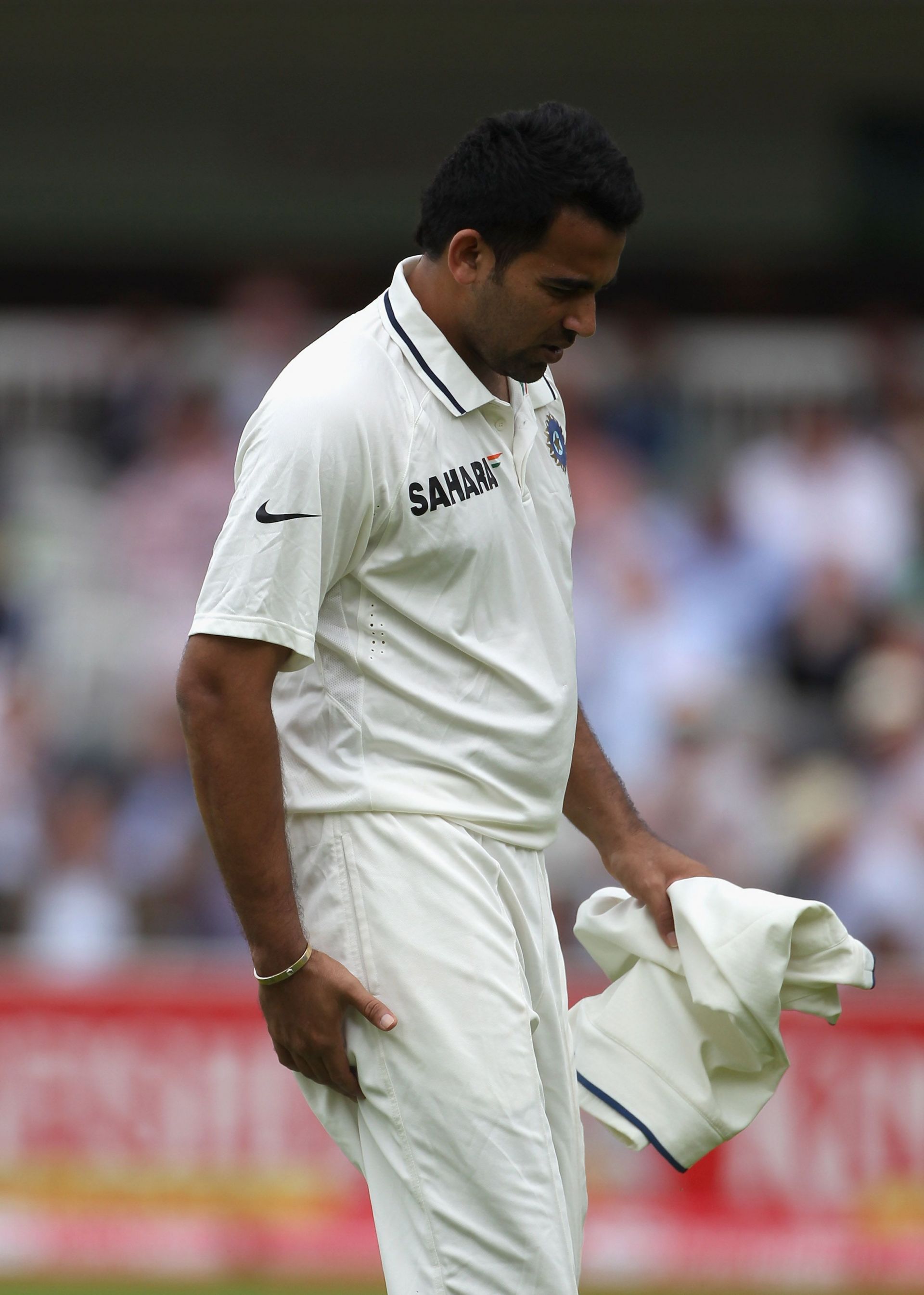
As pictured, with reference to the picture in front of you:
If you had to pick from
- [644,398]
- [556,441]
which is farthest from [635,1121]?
[644,398]

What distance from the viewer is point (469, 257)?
2902 mm

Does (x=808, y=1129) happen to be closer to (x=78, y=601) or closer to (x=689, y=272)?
(x=78, y=601)

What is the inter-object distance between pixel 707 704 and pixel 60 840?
280 centimetres

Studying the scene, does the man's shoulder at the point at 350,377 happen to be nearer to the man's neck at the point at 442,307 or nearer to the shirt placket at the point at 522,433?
the man's neck at the point at 442,307

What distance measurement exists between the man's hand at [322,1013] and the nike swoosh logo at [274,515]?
2.05 feet

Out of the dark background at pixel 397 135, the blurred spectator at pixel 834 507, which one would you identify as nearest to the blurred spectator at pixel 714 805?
the blurred spectator at pixel 834 507

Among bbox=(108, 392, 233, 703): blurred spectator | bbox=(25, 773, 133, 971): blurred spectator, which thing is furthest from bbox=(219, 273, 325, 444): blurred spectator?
bbox=(25, 773, 133, 971): blurred spectator

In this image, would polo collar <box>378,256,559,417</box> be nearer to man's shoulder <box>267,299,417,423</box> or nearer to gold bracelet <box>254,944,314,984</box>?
man's shoulder <box>267,299,417,423</box>

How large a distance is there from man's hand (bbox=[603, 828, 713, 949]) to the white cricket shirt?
0.36 meters

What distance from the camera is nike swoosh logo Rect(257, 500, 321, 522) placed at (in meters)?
2.73

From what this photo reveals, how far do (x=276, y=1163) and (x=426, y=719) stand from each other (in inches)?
169

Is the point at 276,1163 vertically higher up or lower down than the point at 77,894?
lower down

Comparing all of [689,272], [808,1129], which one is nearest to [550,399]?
[808,1129]

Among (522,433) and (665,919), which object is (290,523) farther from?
(665,919)
